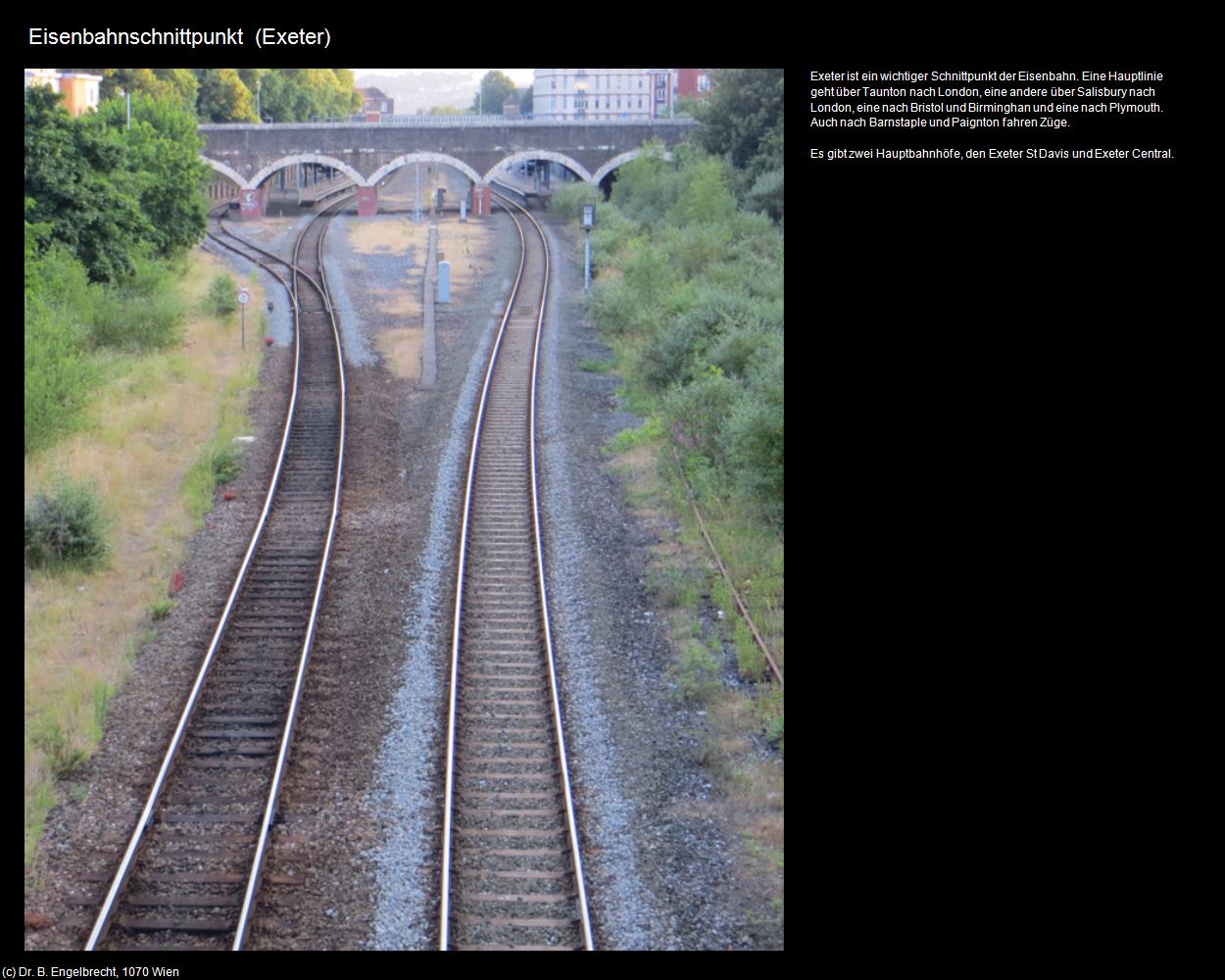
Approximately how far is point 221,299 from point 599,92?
103m

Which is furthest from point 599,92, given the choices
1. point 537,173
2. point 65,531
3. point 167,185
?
point 65,531

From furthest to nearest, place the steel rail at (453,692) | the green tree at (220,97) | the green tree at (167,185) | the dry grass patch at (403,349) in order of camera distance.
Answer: the green tree at (220,97), the green tree at (167,185), the dry grass patch at (403,349), the steel rail at (453,692)

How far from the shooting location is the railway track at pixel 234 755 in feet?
29.6

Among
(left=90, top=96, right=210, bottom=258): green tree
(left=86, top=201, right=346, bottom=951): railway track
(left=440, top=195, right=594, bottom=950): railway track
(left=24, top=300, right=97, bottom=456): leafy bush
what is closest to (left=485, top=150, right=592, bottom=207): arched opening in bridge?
→ (left=90, top=96, right=210, bottom=258): green tree

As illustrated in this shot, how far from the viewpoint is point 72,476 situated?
1897 cm

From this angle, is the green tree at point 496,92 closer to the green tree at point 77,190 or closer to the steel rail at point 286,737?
the green tree at point 77,190

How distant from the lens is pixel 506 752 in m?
11.6

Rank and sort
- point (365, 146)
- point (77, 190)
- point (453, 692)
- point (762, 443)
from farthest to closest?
point (365, 146), point (77, 190), point (762, 443), point (453, 692)

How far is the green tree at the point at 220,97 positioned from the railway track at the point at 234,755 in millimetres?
74792

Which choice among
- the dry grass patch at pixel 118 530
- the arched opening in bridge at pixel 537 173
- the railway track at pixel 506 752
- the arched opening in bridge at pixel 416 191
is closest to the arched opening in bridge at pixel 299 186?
the arched opening in bridge at pixel 416 191

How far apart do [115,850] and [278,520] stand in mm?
8567

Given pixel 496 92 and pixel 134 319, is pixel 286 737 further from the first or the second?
pixel 496 92

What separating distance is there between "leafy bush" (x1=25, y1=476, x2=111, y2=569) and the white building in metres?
115

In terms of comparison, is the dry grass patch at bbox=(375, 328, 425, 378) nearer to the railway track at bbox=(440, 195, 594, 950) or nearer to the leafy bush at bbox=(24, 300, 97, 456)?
the leafy bush at bbox=(24, 300, 97, 456)
